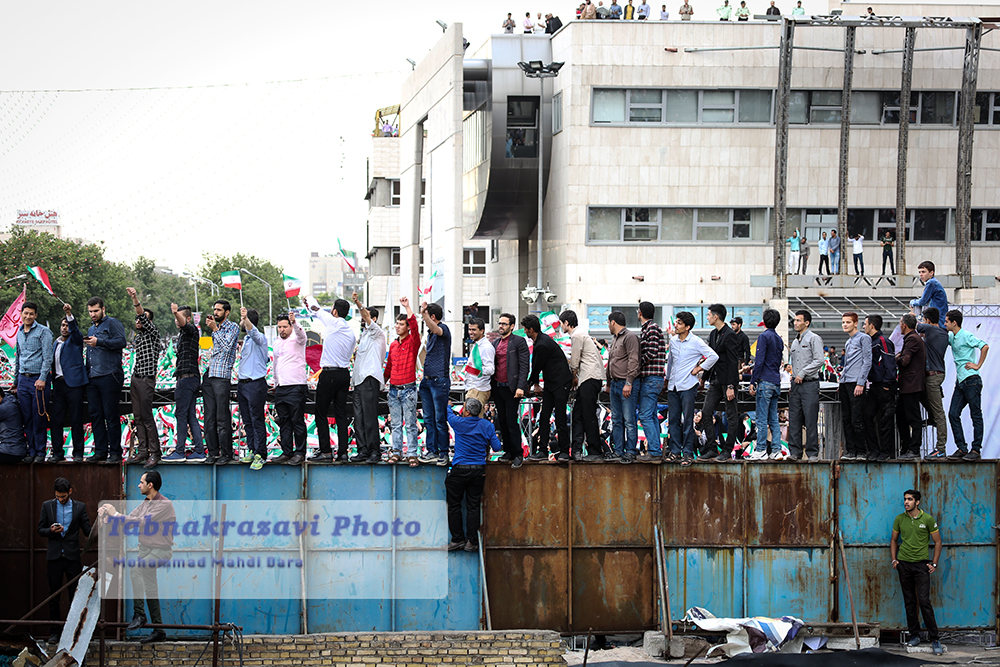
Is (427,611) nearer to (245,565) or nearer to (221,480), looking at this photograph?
(245,565)

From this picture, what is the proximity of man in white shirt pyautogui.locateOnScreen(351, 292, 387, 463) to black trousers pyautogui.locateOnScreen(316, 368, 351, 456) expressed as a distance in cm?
17

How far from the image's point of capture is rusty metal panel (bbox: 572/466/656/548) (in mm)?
13086

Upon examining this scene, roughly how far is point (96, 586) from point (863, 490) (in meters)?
10.2

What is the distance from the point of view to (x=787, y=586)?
43.4ft

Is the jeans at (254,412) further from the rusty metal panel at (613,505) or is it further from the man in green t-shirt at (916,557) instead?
the man in green t-shirt at (916,557)

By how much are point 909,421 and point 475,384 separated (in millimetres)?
6146

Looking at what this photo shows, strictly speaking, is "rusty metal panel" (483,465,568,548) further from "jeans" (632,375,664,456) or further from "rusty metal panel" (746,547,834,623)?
"rusty metal panel" (746,547,834,623)

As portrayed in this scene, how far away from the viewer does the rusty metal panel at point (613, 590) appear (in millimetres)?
13117

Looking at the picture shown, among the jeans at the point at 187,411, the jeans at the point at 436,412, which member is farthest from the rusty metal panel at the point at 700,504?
the jeans at the point at 187,411

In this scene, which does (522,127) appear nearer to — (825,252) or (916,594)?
(825,252)

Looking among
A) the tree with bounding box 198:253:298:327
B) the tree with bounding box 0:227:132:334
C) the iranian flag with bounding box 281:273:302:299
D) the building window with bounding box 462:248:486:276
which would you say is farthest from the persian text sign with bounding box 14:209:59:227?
the iranian flag with bounding box 281:273:302:299

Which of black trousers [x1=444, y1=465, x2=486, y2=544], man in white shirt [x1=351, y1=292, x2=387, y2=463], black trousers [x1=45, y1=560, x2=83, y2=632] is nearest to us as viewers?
black trousers [x1=45, y1=560, x2=83, y2=632]

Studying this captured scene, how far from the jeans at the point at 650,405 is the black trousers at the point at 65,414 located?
24.9 feet

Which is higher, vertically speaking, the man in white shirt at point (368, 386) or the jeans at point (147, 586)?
the man in white shirt at point (368, 386)
